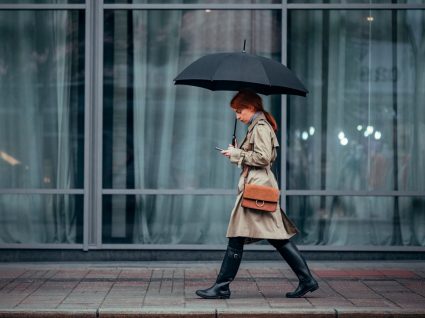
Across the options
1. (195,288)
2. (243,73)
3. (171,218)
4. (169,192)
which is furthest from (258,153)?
(171,218)

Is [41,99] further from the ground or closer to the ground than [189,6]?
closer to the ground

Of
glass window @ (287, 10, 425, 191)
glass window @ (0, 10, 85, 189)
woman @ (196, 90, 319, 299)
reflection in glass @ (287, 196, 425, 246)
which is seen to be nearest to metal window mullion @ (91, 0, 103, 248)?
glass window @ (0, 10, 85, 189)

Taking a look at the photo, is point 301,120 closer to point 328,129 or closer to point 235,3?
point 328,129

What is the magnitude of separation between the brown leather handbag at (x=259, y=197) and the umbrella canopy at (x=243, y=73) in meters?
0.90

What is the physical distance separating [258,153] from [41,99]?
13.2 ft

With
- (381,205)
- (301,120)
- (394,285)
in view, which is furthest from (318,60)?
(394,285)

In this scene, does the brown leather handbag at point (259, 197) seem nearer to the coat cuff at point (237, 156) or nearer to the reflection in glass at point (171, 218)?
the coat cuff at point (237, 156)

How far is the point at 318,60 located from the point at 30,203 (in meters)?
3.89

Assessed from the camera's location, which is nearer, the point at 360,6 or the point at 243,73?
the point at 243,73

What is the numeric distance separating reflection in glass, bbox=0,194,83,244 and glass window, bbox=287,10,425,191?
9.26 ft

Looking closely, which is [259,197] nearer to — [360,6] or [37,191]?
[37,191]

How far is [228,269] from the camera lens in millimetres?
8117

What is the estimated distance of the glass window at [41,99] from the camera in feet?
36.0

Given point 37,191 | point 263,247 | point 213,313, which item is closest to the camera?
point 213,313
